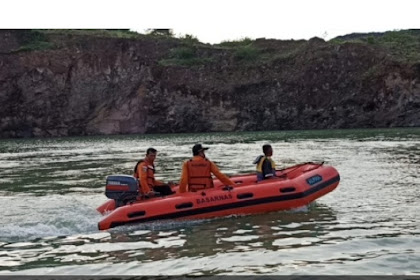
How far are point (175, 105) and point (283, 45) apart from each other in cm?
1470

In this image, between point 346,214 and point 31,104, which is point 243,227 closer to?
point 346,214

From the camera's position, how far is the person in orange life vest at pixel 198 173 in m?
11.1

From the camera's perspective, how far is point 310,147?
28406mm

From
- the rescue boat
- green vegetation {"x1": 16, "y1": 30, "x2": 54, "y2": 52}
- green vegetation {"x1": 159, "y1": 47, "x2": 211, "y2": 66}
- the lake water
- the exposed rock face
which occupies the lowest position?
the lake water

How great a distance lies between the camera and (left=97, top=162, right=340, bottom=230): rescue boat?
10.5 meters

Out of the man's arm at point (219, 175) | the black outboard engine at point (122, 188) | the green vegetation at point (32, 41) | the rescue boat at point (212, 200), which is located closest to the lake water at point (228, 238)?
the rescue boat at point (212, 200)

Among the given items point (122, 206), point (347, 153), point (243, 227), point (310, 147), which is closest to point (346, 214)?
point (243, 227)

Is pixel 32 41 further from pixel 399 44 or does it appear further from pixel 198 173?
pixel 198 173

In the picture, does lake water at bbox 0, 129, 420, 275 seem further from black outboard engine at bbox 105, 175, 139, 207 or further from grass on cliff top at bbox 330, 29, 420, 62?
grass on cliff top at bbox 330, 29, 420, 62

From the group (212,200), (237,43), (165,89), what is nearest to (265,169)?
(212,200)

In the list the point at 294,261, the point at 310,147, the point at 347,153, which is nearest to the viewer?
the point at 294,261

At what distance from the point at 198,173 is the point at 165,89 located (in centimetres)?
4559

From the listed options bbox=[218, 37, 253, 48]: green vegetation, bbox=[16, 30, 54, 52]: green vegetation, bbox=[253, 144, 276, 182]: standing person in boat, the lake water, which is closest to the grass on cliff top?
bbox=[218, 37, 253, 48]: green vegetation

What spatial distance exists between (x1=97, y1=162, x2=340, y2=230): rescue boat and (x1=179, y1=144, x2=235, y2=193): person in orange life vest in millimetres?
198
